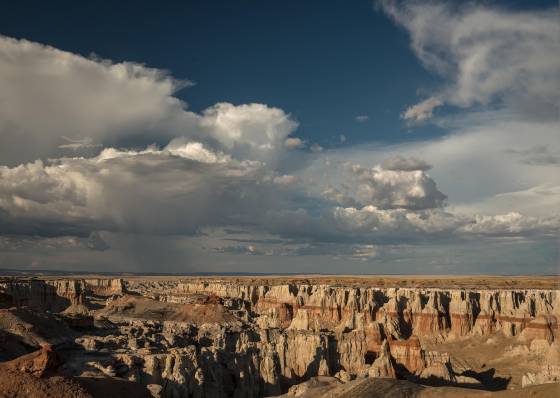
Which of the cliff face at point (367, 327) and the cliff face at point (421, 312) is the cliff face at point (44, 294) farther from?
the cliff face at point (421, 312)

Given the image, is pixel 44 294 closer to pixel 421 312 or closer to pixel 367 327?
pixel 367 327

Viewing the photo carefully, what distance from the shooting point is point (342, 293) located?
110875 millimetres

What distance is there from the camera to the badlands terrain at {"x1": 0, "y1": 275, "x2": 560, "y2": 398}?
111 feet

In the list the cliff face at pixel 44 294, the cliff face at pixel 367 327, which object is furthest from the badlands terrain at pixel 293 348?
the cliff face at pixel 44 294

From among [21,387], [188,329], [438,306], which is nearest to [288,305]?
[438,306]

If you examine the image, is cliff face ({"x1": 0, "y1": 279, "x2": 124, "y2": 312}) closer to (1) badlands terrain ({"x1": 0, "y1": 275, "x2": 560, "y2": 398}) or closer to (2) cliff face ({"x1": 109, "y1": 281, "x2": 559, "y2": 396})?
(1) badlands terrain ({"x1": 0, "y1": 275, "x2": 560, "y2": 398})

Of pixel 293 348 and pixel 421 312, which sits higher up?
pixel 293 348

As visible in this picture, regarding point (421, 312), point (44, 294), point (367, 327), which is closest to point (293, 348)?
point (367, 327)

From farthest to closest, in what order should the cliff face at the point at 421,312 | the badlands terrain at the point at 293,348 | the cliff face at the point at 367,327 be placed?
the cliff face at the point at 421,312 → the cliff face at the point at 367,327 → the badlands terrain at the point at 293,348

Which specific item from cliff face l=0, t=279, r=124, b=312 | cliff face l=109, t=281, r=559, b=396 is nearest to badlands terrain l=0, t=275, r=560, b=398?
cliff face l=109, t=281, r=559, b=396

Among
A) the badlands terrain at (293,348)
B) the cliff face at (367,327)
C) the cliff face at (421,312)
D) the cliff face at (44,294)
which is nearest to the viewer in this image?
the badlands terrain at (293,348)

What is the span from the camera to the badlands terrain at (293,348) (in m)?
33.7

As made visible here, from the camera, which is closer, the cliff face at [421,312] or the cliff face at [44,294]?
the cliff face at [421,312]

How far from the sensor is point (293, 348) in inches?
2216
